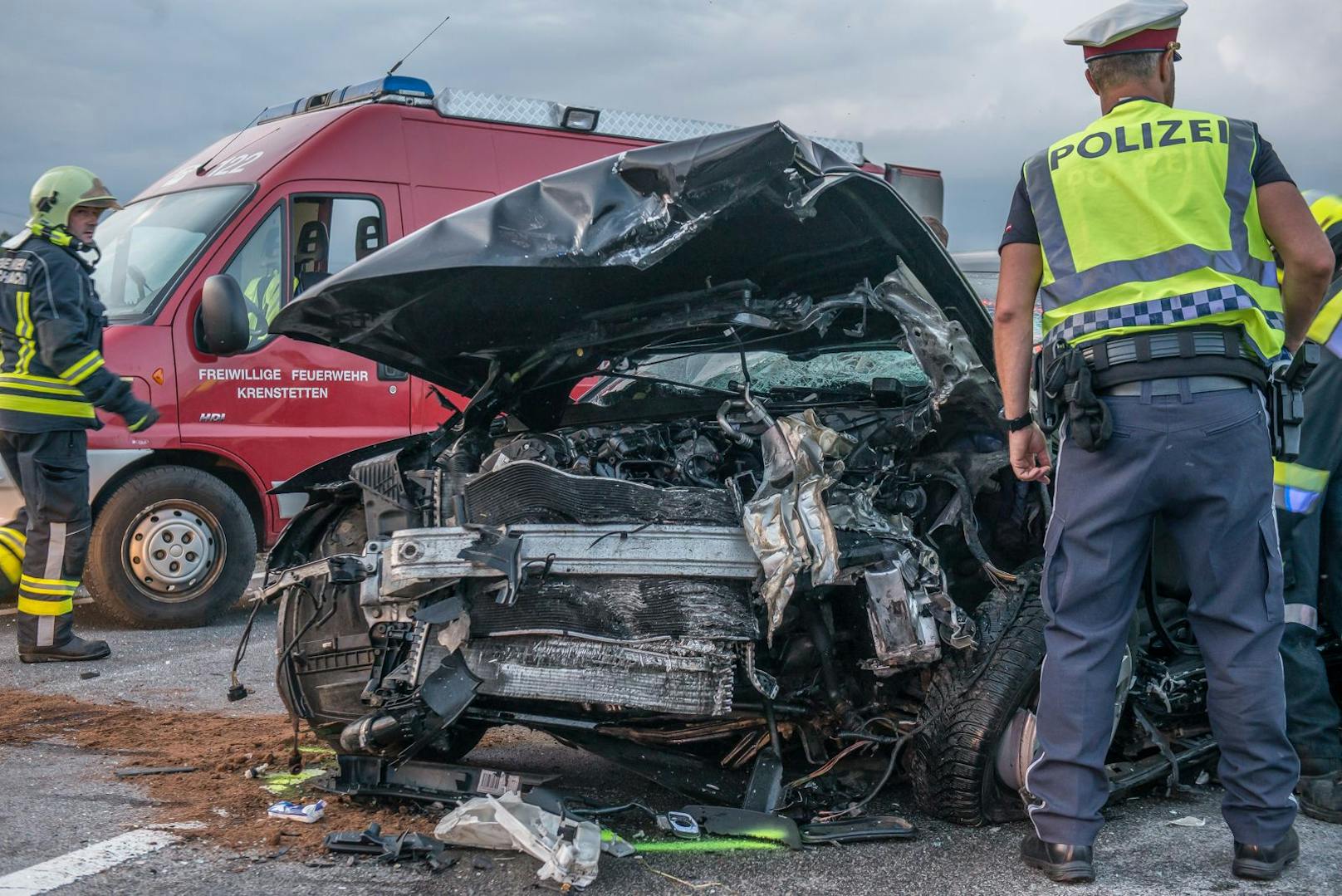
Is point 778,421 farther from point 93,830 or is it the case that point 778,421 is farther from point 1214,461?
point 93,830

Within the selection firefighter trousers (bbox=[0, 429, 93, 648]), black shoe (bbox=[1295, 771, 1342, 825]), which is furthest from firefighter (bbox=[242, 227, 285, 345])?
black shoe (bbox=[1295, 771, 1342, 825])

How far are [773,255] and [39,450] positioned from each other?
3.84m

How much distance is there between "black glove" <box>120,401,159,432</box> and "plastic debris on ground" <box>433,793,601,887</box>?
11.3 ft

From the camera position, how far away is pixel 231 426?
676 centimetres

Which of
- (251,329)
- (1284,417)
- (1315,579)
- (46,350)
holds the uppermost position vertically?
(251,329)

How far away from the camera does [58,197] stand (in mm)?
5895

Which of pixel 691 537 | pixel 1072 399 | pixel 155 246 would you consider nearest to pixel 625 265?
pixel 691 537

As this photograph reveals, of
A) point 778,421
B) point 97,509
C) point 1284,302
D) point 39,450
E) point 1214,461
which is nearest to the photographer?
point 1214,461

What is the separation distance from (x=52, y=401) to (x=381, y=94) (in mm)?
2582

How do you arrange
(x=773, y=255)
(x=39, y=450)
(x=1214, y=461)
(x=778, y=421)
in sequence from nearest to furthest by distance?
1. (x=1214, y=461)
2. (x=778, y=421)
3. (x=773, y=255)
4. (x=39, y=450)

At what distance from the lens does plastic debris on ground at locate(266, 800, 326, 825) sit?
338 centimetres

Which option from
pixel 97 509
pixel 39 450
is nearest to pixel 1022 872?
pixel 39 450

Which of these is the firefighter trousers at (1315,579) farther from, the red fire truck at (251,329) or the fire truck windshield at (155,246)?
the fire truck windshield at (155,246)

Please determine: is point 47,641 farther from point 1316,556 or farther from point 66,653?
point 1316,556
